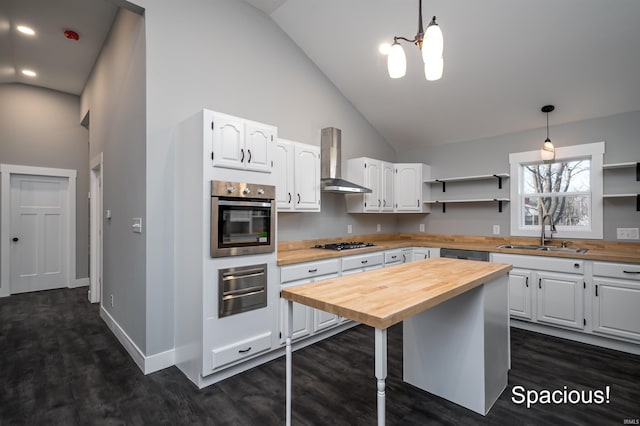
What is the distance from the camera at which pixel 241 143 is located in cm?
253

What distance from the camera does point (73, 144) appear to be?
5484 millimetres

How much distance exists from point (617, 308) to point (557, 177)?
65.4 inches

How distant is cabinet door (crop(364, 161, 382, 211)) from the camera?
4285 millimetres

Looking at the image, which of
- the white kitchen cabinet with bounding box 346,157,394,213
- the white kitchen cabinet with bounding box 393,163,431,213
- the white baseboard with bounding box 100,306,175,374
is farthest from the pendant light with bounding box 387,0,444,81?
the white kitchen cabinet with bounding box 393,163,431,213

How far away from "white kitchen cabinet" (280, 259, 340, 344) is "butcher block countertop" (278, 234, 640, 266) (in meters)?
0.07

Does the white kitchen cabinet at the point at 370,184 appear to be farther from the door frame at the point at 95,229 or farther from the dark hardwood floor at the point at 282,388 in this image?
the door frame at the point at 95,229

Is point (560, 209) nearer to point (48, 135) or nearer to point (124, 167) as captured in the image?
point (124, 167)

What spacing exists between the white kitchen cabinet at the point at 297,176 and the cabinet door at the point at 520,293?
2.34 meters

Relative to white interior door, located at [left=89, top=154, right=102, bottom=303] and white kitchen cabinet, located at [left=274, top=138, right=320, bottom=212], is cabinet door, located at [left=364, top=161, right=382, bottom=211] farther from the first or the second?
white interior door, located at [left=89, top=154, right=102, bottom=303]

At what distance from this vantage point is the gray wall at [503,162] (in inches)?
133

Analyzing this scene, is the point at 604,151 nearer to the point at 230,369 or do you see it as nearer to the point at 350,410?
the point at 350,410

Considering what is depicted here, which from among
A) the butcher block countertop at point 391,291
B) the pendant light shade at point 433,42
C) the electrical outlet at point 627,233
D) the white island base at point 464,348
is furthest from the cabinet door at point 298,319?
the electrical outlet at point 627,233

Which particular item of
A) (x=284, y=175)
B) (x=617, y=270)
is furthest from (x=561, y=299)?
(x=284, y=175)

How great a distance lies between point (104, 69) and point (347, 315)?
431 centimetres
